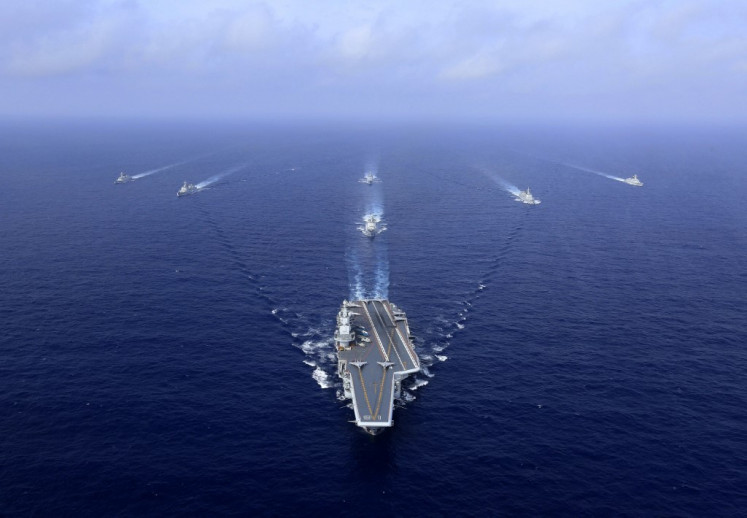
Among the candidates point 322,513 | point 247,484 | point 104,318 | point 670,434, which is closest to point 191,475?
point 247,484

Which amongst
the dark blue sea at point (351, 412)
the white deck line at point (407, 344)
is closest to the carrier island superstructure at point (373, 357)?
the white deck line at point (407, 344)

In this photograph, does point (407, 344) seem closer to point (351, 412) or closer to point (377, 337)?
point (377, 337)

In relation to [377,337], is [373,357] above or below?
below

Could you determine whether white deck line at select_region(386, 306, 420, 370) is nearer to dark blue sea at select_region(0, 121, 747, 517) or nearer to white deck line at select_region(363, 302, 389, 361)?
dark blue sea at select_region(0, 121, 747, 517)

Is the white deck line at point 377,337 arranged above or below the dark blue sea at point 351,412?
above

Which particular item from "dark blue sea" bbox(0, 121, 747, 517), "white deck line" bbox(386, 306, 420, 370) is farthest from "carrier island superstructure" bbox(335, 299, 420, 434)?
"dark blue sea" bbox(0, 121, 747, 517)

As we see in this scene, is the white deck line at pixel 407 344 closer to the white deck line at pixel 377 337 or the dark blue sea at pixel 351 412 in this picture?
the dark blue sea at pixel 351 412

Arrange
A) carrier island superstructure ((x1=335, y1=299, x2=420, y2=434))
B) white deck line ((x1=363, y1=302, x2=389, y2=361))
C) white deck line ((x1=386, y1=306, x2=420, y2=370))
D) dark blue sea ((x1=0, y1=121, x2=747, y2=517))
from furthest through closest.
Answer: white deck line ((x1=363, y1=302, x2=389, y2=361)) → white deck line ((x1=386, y1=306, x2=420, y2=370)) → carrier island superstructure ((x1=335, y1=299, x2=420, y2=434)) → dark blue sea ((x1=0, y1=121, x2=747, y2=517))

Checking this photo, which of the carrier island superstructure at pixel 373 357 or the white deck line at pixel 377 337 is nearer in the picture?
the carrier island superstructure at pixel 373 357

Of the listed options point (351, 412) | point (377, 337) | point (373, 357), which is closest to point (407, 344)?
point (377, 337)
